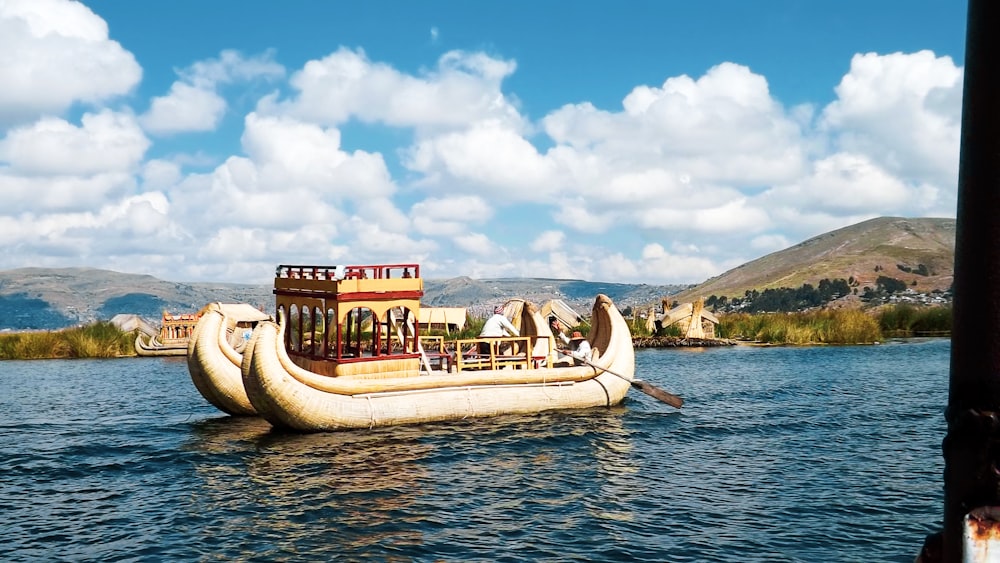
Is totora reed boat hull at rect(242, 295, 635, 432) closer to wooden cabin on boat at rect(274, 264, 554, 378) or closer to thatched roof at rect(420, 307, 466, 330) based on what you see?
wooden cabin on boat at rect(274, 264, 554, 378)

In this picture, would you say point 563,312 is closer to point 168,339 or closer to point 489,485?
point 168,339

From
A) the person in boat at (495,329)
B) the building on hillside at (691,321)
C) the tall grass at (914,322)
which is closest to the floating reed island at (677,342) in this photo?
the building on hillside at (691,321)

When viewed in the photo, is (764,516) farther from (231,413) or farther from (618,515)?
(231,413)

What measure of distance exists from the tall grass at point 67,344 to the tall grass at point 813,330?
137 feet

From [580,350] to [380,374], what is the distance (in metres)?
6.96

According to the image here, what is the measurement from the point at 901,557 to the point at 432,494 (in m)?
7.95

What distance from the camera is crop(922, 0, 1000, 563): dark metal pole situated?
308 centimetres

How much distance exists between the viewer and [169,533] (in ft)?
42.6

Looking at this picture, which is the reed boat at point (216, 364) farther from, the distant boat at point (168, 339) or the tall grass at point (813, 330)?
the tall grass at point (813, 330)

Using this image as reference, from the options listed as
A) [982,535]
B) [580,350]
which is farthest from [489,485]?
[982,535]

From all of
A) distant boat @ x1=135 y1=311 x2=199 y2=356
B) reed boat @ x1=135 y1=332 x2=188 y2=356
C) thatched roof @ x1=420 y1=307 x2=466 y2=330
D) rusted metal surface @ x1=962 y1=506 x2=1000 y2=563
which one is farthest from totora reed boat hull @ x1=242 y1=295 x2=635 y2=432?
reed boat @ x1=135 y1=332 x2=188 y2=356

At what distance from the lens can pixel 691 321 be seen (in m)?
57.4

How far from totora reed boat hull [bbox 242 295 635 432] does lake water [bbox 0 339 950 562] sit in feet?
1.53

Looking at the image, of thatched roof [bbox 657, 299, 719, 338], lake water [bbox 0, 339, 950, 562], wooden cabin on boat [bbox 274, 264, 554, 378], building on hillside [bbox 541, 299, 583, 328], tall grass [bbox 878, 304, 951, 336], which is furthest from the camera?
tall grass [bbox 878, 304, 951, 336]
